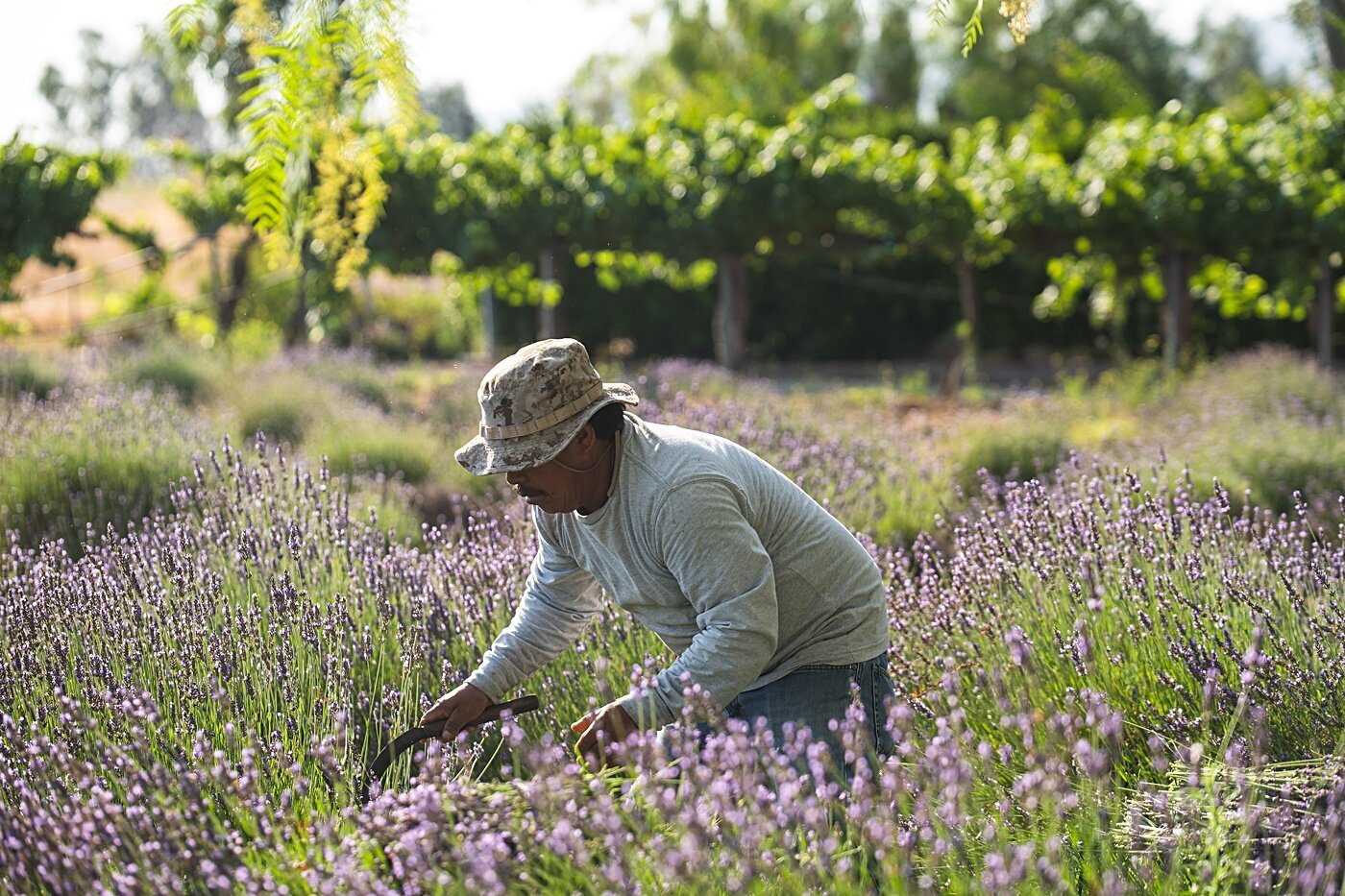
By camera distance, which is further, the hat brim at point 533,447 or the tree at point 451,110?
the tree at point 451,110

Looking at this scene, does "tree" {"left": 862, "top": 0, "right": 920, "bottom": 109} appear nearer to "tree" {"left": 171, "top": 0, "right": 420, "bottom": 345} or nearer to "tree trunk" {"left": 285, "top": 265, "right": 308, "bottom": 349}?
"tree trunk" {"left": 285, "top": 265, "right": 308, "bottom": 349}

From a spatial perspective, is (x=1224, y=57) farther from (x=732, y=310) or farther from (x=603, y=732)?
(x=603, y=732)

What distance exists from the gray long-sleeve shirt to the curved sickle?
9 cm

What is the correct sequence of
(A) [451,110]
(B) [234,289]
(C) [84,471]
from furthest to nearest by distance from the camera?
(A) [451,110] → (B) [234,289] → (C) [84,471]

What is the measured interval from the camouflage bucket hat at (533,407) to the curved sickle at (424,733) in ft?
1.58

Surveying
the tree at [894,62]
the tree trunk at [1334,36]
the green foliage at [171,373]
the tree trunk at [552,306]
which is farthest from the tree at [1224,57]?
the green foliage at [171,373]

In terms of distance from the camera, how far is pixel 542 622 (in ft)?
8.21

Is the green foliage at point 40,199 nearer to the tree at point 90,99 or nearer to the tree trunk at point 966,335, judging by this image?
the tree trunk at point 966,335

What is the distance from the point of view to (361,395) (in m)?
8.48

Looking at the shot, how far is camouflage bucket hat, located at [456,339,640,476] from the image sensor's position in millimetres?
2090

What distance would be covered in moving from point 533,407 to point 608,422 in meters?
0.19

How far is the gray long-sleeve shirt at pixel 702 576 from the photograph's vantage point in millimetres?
2098

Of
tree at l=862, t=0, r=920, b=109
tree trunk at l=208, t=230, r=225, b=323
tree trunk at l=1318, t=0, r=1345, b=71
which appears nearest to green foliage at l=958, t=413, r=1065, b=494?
tree trunk at l=1318, t=0, r=1345, b=71

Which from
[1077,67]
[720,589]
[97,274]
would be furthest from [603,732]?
[1077,67]
